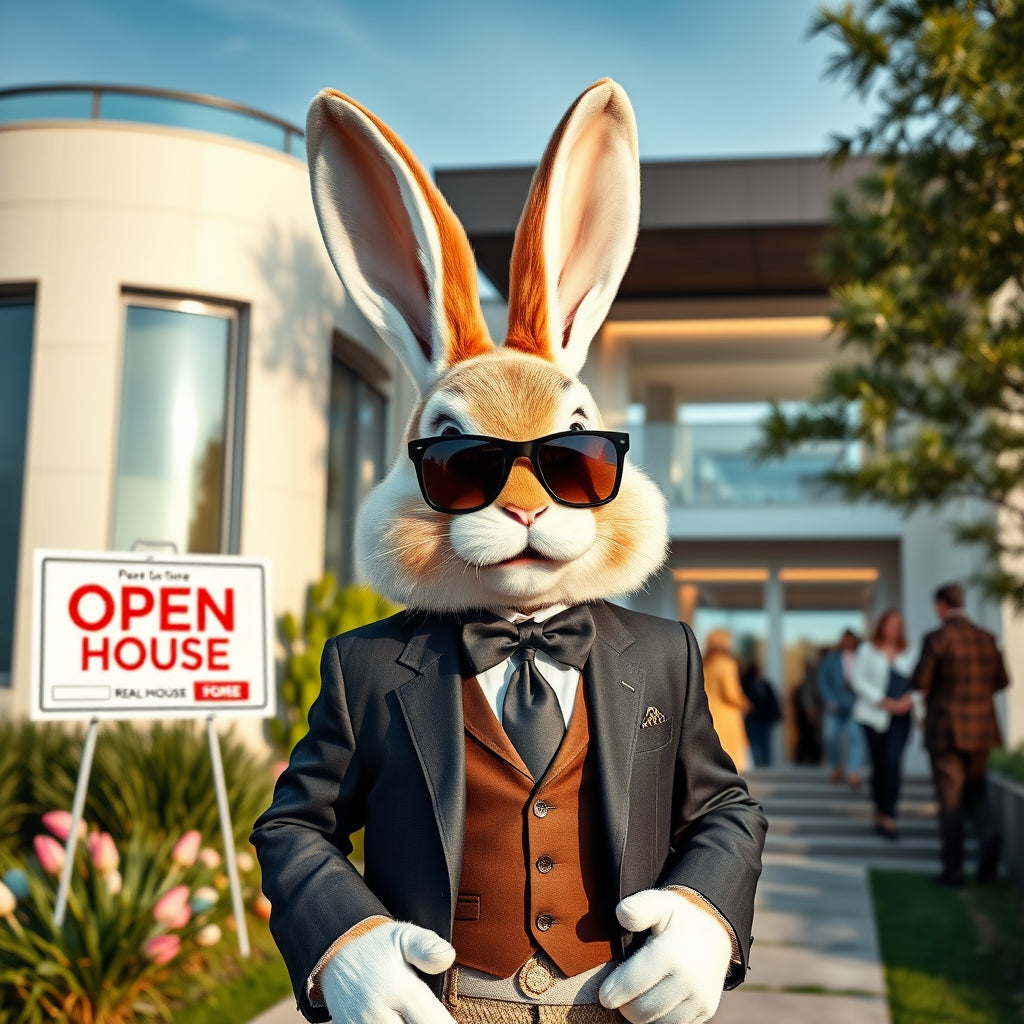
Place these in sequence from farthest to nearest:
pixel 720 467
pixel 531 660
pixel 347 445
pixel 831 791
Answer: pixel 720 467
pixel 831 791
pixel 347 445
pixel 531 660

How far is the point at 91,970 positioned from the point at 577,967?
317 cm

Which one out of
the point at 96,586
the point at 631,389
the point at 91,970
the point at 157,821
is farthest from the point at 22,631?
the point at 631,389

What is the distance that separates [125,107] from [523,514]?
856cm

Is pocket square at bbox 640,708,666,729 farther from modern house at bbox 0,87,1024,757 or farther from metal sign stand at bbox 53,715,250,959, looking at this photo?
modern house at bbox 0,87,1024,757

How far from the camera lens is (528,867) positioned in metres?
1.69

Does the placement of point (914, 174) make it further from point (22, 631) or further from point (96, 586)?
point (22, 631)

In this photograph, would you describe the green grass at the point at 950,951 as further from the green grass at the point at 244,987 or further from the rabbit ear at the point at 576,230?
the rabbit ear at the point at 576,230

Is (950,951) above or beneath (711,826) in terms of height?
beneath

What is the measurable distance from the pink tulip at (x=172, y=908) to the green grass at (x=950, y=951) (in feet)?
9.93

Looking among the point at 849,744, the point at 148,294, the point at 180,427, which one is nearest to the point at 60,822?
the point at 180,427

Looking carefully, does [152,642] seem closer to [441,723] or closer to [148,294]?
[441,723]

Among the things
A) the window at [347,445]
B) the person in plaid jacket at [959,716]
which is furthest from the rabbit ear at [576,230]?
the window at [347,445]

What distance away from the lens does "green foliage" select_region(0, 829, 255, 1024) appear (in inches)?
164

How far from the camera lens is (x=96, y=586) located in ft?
16.7
